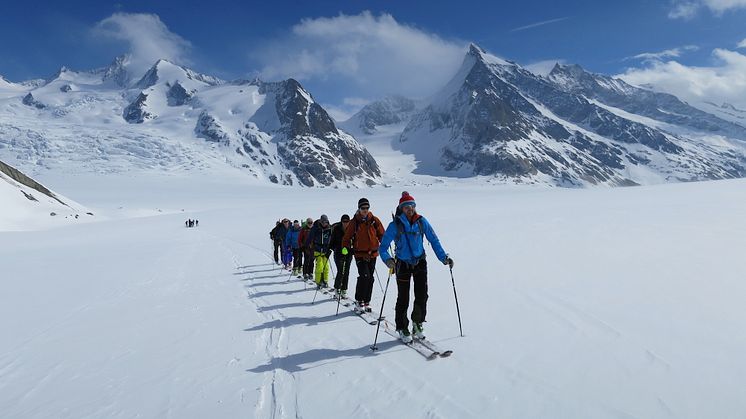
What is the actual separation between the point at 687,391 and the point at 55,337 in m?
10.3

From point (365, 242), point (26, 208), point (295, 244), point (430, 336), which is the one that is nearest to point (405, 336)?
point (430, 336)

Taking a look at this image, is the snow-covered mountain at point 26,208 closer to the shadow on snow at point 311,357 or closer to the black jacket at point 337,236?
the black jacket at point 337,236

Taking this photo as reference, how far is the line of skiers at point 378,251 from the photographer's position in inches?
304

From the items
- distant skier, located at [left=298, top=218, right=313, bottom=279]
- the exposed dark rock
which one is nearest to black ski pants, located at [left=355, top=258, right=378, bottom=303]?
distant skier, located at [left=298, top=218, right=313, bottom=279]

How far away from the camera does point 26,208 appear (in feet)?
172

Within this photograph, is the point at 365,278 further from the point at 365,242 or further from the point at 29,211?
the point at 29,211

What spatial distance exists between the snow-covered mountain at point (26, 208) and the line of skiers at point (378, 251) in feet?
139

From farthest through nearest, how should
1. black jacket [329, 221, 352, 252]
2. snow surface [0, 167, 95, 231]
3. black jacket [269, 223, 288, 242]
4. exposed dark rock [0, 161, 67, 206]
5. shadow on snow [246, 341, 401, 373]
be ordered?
exposed dark rock [0, 161, 67, 206], snow surface [0, 167, 95, 231], black jacket [269, 223, 288, 242], black jacket [329, 221, 352, 252], shadow on snow [246, 341, 401, 373]

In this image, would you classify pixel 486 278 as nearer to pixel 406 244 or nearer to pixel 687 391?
pixel 406 244

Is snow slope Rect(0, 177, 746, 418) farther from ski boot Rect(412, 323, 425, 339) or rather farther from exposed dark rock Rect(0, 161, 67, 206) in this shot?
exposed dark rock Rect(0, 161, 67, 206)

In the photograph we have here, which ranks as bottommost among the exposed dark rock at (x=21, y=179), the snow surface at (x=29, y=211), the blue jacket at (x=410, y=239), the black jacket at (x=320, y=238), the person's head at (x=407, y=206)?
the snow surface at (x=29, y=211)

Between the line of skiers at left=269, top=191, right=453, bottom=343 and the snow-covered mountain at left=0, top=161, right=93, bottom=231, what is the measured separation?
4246 cm

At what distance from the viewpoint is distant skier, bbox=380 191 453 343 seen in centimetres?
770

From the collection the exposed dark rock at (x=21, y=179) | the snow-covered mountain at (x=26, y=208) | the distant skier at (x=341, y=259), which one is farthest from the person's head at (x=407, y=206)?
the exposed dark rock at (x=21, y=179)
